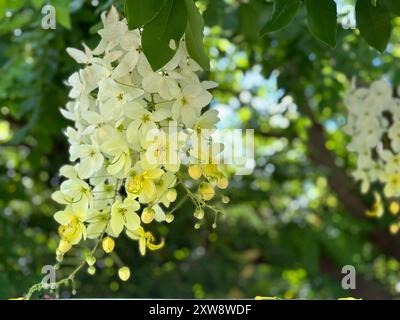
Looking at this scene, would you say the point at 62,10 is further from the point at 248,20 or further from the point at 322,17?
the point at 322,17

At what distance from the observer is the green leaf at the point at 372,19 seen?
983 millimetres

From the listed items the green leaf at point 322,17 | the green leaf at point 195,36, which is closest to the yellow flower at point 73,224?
the green leaf at point 195,36

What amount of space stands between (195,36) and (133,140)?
161 mm

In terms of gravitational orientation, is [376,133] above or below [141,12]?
above

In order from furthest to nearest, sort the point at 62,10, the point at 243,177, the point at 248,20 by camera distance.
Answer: the point at 243,177 → the point at 248,20 → the point at 62,10

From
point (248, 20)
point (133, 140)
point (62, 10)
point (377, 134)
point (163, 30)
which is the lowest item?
point (133, 140)

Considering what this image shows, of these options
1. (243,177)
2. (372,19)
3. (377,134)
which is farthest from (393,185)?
(243,177)

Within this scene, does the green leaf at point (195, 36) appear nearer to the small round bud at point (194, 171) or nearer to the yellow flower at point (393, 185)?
the small round bud at point (194, 171)

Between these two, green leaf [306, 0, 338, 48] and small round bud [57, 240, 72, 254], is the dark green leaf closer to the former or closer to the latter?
green leaf [306, 0, 338, 48]

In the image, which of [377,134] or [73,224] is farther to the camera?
[377,134]

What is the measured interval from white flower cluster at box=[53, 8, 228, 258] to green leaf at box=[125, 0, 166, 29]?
84 millimetres

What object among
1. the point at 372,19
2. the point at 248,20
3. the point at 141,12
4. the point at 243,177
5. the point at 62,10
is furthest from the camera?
the point at 243,177

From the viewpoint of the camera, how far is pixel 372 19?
3.23ft
